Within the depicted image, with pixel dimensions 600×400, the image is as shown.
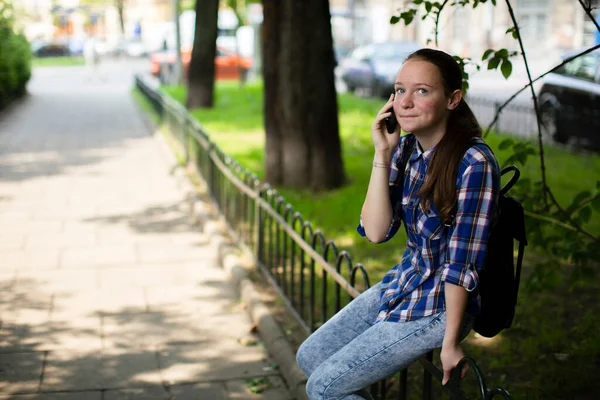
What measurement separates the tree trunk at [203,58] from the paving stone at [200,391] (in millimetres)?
15047

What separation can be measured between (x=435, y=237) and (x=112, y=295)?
13.6 feet

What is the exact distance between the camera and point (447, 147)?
9.26ft

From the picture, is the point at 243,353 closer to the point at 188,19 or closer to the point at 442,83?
the point at 442,83

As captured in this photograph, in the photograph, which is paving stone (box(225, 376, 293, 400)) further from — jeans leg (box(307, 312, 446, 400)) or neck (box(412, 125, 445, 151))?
neck (box(412, 125, 445, 151))

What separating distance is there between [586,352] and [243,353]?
80.2 inches

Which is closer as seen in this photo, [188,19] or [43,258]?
[43,258]

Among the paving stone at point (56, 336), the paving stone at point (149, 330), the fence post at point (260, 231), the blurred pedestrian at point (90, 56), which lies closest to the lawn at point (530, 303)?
the fence post at point (260, 231)

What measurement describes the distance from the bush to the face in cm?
1872

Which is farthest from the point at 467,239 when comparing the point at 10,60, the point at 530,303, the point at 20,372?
the point at 10,60

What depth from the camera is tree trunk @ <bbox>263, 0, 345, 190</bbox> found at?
9055mm

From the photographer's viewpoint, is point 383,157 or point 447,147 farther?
point 383,157

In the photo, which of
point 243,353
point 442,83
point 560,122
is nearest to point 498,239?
point 442,83

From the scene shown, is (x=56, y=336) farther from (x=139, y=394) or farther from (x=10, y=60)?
(x=10, y=60)

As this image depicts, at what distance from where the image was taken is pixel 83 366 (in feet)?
16.7
